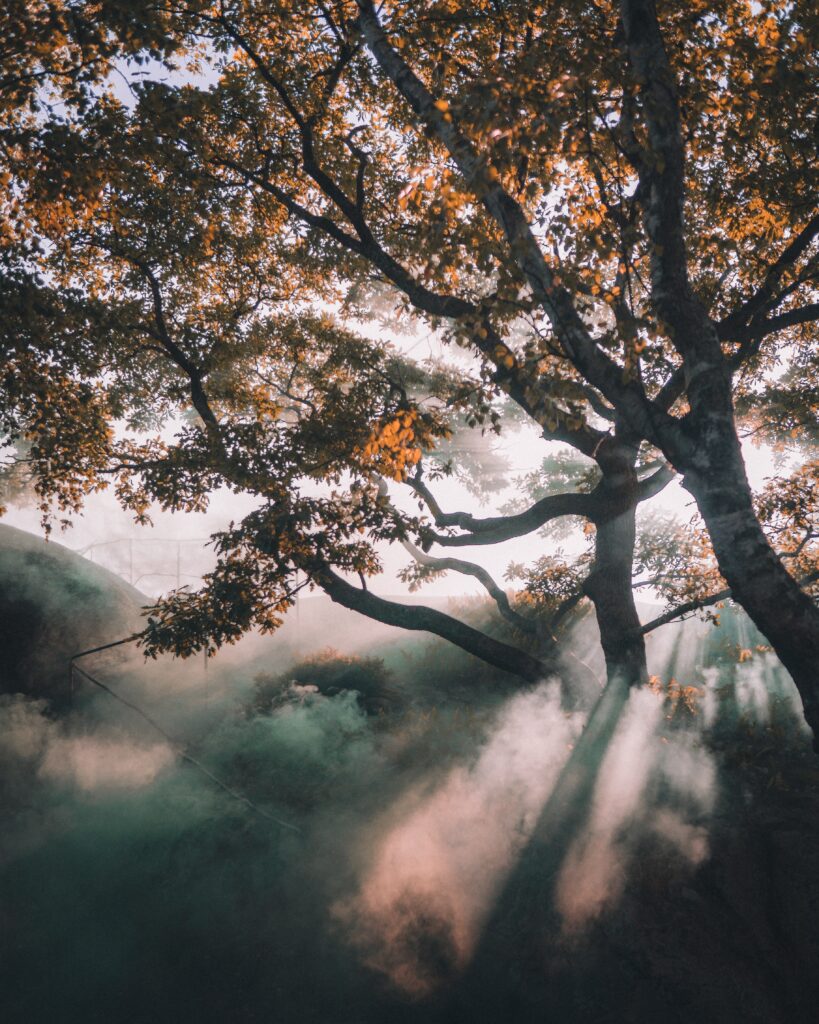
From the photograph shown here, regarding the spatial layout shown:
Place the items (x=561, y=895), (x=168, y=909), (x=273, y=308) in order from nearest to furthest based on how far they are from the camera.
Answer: (x=561, y=895) < (x=168, y=909) < (x=273, y=308)

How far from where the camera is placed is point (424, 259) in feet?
14.6

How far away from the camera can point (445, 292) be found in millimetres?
6926

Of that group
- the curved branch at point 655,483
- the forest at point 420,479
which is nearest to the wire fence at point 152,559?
the forest at point 420,479

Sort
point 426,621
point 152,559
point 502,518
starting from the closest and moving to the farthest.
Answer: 1. point 426,621
2. point 502,518
3. point 152,559

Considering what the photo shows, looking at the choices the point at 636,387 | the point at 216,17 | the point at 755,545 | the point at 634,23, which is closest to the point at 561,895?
the point at 755,545

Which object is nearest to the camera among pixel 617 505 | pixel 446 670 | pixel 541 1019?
pixel 541 1019

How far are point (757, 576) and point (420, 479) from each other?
6.76 m

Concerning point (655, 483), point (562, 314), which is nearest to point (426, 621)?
point (655, 483)

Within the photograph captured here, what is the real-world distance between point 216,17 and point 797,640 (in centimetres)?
862

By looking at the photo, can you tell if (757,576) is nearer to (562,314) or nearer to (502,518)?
(562,314)

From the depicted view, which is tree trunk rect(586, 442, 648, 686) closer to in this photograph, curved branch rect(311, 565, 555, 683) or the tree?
the tree

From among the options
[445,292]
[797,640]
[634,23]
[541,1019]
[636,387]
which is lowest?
[541,1019]

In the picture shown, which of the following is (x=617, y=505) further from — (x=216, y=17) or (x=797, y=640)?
(x=216, y=17)

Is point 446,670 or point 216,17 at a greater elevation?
point 216,17
